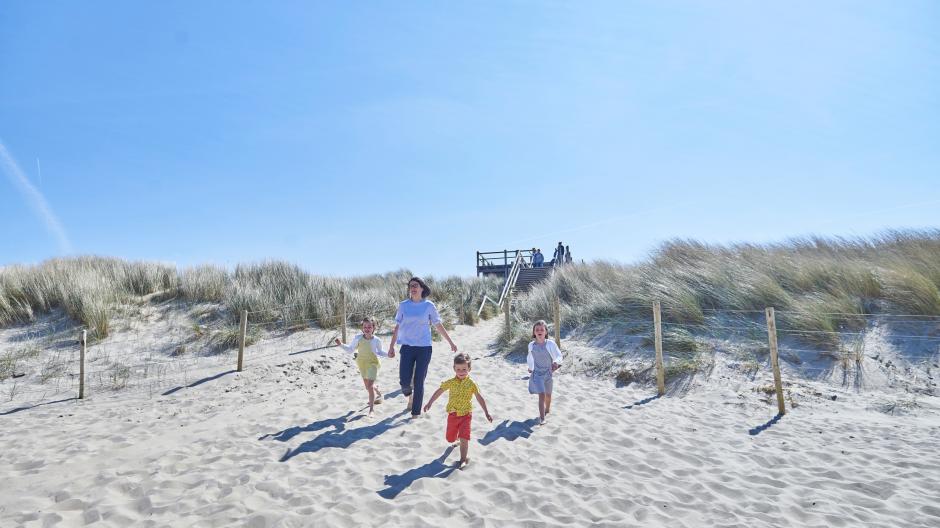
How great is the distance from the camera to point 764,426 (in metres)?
5.84

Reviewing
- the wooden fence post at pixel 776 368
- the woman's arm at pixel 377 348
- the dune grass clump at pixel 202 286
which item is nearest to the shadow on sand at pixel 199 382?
the woman's arm at pixel 377 348

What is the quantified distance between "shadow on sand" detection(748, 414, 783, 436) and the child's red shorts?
11.7 feet

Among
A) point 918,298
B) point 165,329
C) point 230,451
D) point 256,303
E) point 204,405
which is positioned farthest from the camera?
point 256,303

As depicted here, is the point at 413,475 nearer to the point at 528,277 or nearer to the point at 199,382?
the point at 199,382

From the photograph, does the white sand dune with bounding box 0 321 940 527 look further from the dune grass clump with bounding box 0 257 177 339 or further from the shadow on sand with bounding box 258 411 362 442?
the dune grass clump with bounding box 0 257 177 339

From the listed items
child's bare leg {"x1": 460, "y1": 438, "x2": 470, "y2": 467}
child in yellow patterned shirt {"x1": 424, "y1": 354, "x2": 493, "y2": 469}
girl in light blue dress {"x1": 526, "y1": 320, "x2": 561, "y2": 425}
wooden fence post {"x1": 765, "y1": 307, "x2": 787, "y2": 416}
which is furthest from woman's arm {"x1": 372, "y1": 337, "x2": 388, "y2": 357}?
wooden fence post {"x1": 765, "y1": 307, "x2": 787, "y2": 416}

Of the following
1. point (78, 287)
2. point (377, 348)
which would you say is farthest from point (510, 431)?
point (78, 287)

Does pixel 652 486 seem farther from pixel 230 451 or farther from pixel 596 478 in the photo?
pixel 230 451

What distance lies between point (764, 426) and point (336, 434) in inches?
211

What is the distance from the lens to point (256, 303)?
12578 millimetres

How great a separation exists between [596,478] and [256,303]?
428 inches

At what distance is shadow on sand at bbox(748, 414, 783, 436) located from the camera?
18.5 ft

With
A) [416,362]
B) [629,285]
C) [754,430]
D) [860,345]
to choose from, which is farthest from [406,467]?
→ [629,285]

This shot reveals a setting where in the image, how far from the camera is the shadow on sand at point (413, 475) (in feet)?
13.2
